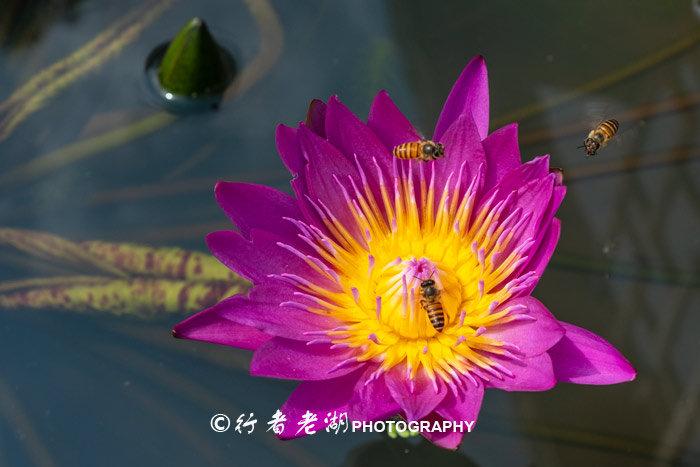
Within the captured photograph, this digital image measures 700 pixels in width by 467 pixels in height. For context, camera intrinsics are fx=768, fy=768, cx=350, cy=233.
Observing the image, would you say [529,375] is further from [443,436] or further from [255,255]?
[255,255]

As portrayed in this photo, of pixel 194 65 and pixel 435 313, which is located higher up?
pixel 194 65

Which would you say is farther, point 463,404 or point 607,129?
point 607,129

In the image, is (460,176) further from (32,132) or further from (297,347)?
(32,132)

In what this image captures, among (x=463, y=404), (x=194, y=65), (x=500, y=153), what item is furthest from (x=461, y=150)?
(x=194, y=65)

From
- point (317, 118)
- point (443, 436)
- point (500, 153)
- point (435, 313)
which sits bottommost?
point (443, 436)

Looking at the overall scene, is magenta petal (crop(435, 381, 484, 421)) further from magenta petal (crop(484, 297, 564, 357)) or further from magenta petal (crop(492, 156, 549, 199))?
magenta petal (crop(492, 156, 549, 199))

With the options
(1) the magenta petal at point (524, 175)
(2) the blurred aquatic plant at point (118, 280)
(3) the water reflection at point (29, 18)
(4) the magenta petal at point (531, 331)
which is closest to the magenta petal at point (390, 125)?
(1) the magenta petal at point (524, 175)

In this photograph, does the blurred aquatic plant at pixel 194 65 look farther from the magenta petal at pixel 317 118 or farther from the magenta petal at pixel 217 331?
the magenta petal at pixel 217 331

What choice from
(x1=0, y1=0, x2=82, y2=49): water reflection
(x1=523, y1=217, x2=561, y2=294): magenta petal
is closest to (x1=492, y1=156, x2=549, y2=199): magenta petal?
(x1=523, y1=217, x2=561, y2=294): magenta petal
